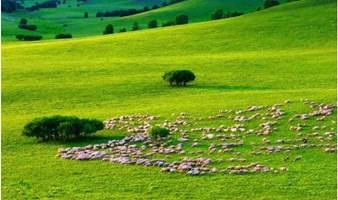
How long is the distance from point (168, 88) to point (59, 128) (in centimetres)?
1492

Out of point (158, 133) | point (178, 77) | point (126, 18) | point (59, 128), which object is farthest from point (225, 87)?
point (126, 18)

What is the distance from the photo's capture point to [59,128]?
2889 cm

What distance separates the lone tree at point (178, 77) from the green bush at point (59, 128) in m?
14.6

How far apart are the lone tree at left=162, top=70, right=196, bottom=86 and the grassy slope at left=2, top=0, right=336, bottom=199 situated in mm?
764

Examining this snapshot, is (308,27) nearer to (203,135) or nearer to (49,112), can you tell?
(49,112)

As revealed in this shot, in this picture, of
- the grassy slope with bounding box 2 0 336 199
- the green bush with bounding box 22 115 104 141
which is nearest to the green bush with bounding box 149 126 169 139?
the green bush with bounding box 22 115 104 141

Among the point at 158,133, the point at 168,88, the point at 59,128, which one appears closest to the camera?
the point at 158,133

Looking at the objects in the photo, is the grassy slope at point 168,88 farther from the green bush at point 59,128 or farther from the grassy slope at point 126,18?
the grassy slope at point 126,18

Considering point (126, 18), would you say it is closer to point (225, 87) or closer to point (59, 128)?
point (225, 87)

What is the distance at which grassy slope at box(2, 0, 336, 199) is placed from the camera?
22391 millimetres

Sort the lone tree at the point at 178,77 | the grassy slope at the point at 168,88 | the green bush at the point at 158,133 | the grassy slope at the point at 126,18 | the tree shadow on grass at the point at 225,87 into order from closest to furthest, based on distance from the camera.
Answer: the grassy slope at the point at 168,88, the green bush at the point at 158,133, the tree shadow on grass at the point at 225,87, the lone tree at the point at 178,77, the grassy slope at the point at 126,18

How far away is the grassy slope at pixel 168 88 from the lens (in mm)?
22391

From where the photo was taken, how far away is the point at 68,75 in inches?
1935

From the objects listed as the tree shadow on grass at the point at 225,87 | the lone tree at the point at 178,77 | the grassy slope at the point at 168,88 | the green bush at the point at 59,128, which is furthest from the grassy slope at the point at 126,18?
the green bush at the point at 59,128
